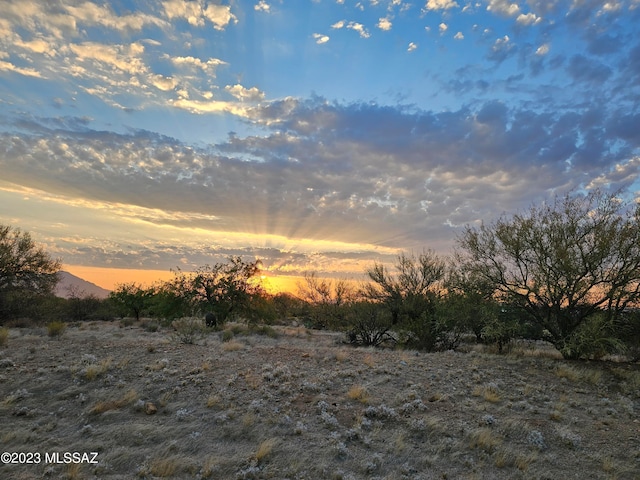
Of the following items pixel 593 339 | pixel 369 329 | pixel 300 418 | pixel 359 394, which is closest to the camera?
pixel 300 418

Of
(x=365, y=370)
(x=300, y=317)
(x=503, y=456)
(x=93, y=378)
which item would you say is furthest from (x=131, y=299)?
(x=503, y=456)

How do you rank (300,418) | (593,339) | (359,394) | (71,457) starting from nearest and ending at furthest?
(71,457), (300,418), (359,394), (593,339)

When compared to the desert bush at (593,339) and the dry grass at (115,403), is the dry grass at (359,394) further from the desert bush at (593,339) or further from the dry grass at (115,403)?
the desert bush at (593,339)

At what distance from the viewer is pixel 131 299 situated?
33812 mm

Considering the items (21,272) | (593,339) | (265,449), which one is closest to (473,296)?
(593,339)

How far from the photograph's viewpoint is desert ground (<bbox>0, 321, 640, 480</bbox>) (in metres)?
6.86

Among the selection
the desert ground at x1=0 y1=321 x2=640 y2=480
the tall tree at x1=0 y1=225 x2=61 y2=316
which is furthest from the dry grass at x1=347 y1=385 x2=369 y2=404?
the tall tree at x1=0 y1=225 x2=61 y2=316

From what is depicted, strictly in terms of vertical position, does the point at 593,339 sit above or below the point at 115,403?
above

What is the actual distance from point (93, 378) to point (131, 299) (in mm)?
26219

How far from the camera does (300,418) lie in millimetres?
8609

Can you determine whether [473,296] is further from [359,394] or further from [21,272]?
[21,272]

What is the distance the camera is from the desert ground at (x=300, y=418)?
686cm

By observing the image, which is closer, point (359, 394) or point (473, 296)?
point (359, 394)

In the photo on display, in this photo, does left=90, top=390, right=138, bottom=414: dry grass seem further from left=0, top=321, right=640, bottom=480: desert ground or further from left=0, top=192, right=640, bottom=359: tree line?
left=0, top=192, right=640, bottom=359: tree line
